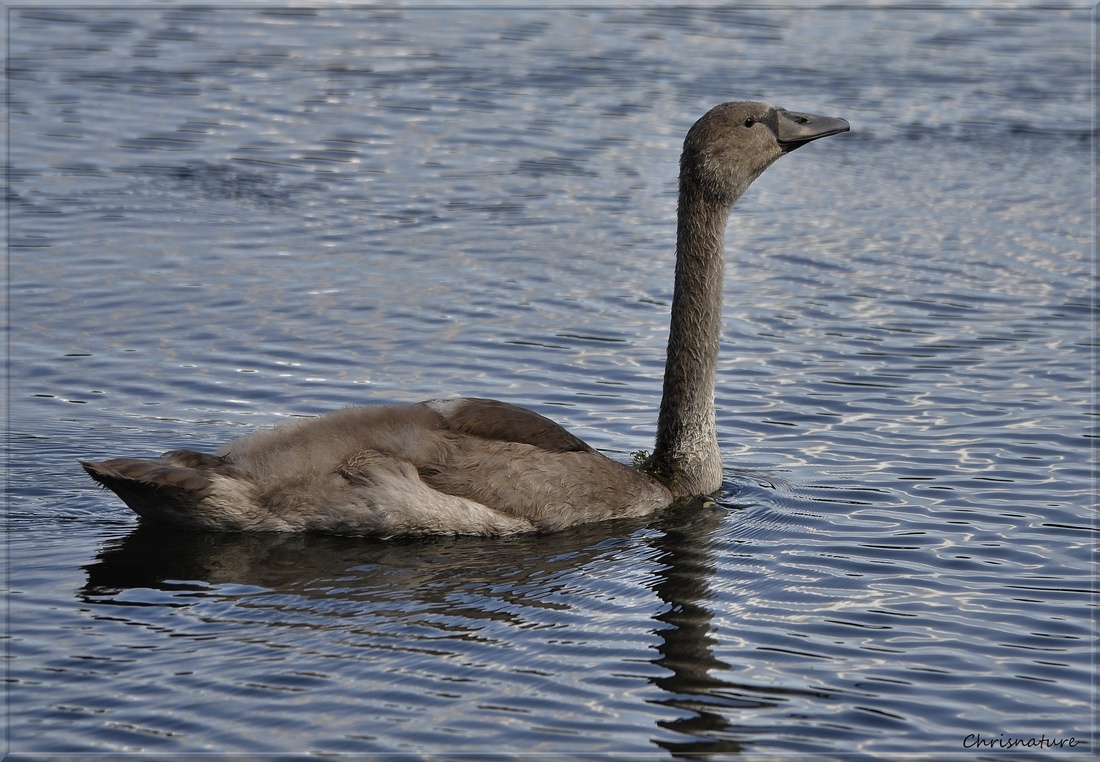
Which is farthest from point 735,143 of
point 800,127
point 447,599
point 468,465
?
point 447,599

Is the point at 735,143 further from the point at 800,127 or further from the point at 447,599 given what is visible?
the point at 447,599

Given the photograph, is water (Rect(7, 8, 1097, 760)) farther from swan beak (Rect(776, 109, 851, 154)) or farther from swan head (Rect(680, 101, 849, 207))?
swan beak (Rect(776, 109, 851, 154))

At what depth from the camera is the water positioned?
21.6 ft

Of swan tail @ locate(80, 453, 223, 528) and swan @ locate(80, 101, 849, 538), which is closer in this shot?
swan tail @ locate(80, 453, 223, 528)

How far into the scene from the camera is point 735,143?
9.54m
